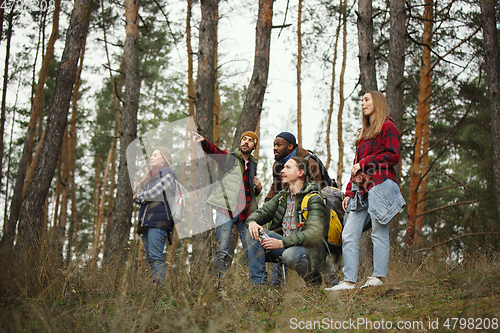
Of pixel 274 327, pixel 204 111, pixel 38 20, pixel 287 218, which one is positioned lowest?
pixel 274 327

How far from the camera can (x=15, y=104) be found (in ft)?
48.3

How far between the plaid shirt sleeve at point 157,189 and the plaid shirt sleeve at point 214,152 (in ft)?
1.84

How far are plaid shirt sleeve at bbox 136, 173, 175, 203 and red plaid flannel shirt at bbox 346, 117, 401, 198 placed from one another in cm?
211

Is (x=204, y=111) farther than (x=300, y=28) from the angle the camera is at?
No

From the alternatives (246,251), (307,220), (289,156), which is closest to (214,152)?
(289,156)

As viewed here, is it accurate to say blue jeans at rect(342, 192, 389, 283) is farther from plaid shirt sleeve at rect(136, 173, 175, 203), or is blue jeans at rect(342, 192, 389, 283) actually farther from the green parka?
plaid shirt sleeve at rect(136, 173, 175, 203)

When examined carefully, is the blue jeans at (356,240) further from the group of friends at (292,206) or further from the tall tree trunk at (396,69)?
the tall tree trunk at (396,69)

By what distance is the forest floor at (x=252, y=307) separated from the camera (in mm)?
2281

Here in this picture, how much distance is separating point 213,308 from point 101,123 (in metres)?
16.0

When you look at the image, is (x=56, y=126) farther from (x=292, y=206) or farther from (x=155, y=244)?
(x=292, y=206)

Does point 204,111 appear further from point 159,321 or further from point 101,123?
point 101,123

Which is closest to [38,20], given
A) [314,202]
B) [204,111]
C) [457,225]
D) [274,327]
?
[204,111]

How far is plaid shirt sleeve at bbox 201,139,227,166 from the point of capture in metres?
4.37
